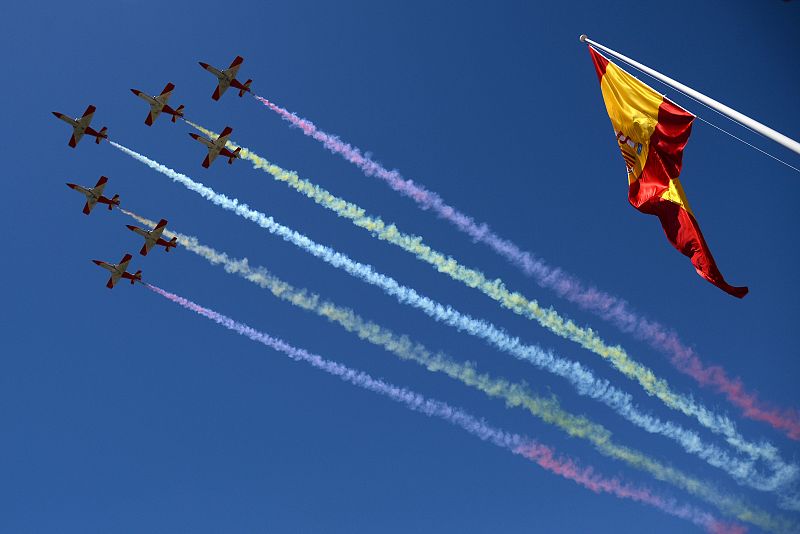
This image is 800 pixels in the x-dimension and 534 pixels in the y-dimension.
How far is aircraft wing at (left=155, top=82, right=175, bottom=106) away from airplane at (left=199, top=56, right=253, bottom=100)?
12.7ft

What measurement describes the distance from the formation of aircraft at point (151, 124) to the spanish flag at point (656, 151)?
3828cm

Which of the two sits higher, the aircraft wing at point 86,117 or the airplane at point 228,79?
the airplane at point 228,79

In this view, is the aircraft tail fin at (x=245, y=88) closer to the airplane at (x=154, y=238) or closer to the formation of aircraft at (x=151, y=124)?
the formation of aircraft at (x=151, y=124)

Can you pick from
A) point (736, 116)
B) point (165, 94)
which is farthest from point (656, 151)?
point (165, 94)

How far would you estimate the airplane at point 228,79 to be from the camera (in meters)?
55.3

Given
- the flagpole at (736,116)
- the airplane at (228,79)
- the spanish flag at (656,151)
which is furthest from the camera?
the airplane at (228,79)

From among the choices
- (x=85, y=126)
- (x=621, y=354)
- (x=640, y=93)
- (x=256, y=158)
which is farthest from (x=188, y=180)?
(x=640, y=93)

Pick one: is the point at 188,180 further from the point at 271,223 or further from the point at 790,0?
the point at 790,0

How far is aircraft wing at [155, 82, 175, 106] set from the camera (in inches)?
2235

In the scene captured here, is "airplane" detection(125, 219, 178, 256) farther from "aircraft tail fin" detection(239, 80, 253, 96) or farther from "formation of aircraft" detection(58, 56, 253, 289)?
"aircraft tail fin" detection(239, 80, 253, 96)

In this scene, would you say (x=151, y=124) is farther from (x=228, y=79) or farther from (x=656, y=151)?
(x=656, y=151)

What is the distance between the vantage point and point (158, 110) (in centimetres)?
5741

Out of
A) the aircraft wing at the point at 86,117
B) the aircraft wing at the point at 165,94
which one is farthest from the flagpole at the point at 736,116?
the aircraft wing at the point at 86,117

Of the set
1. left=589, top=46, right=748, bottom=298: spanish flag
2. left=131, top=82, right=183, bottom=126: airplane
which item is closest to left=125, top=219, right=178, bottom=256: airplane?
left=131, top=82, right=183, bottom=126: airplane
